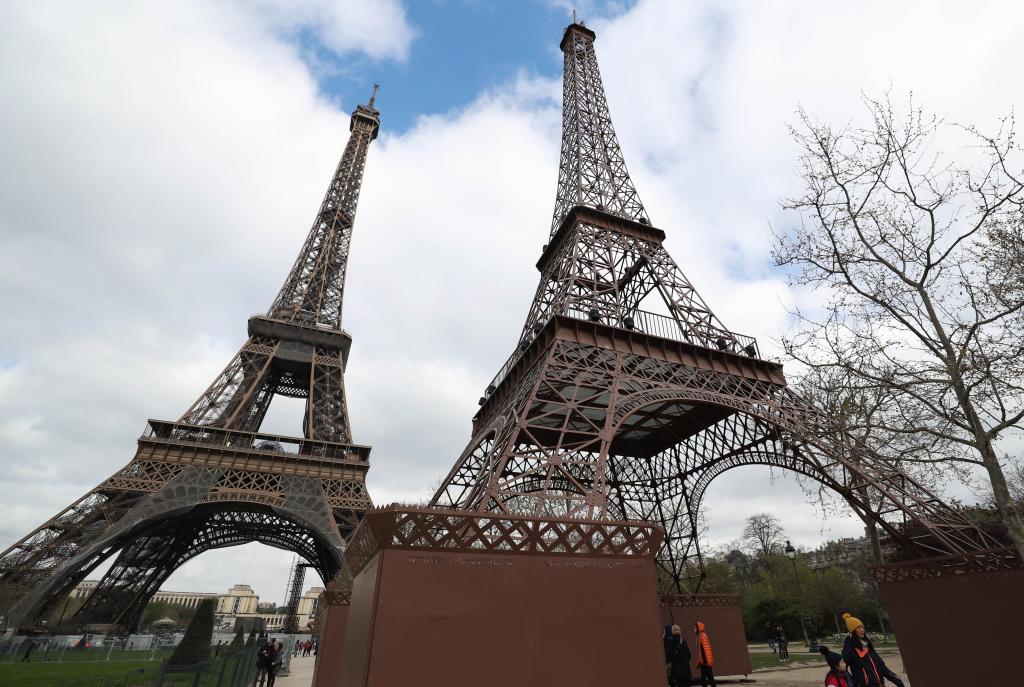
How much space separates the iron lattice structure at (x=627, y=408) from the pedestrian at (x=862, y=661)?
12.3 feet

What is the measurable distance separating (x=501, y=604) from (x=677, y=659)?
18.2ft

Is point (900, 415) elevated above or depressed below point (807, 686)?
above

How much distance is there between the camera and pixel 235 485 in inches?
1216

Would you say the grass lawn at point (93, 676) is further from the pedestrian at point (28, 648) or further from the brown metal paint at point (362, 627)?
the brown metal paint at point (362, 627)

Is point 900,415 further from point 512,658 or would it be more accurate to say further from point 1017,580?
point 512,658

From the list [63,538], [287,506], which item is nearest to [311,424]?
[287,506]

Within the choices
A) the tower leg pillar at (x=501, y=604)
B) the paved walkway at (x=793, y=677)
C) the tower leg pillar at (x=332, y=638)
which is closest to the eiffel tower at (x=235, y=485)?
the paved walkway at (x=793, y=677)

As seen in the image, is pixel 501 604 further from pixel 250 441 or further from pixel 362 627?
pixel 250 441

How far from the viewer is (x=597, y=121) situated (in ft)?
100

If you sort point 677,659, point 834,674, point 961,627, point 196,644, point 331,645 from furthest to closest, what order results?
point 331,645 → point 196,644 → point 961,627 → point 677,659 → point 834,674

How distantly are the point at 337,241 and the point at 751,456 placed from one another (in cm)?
4283

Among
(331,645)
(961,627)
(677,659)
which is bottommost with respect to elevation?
(677,659)

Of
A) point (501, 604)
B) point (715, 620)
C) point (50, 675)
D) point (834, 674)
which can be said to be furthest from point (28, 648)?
point (834, 674)

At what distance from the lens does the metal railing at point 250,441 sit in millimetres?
30953
